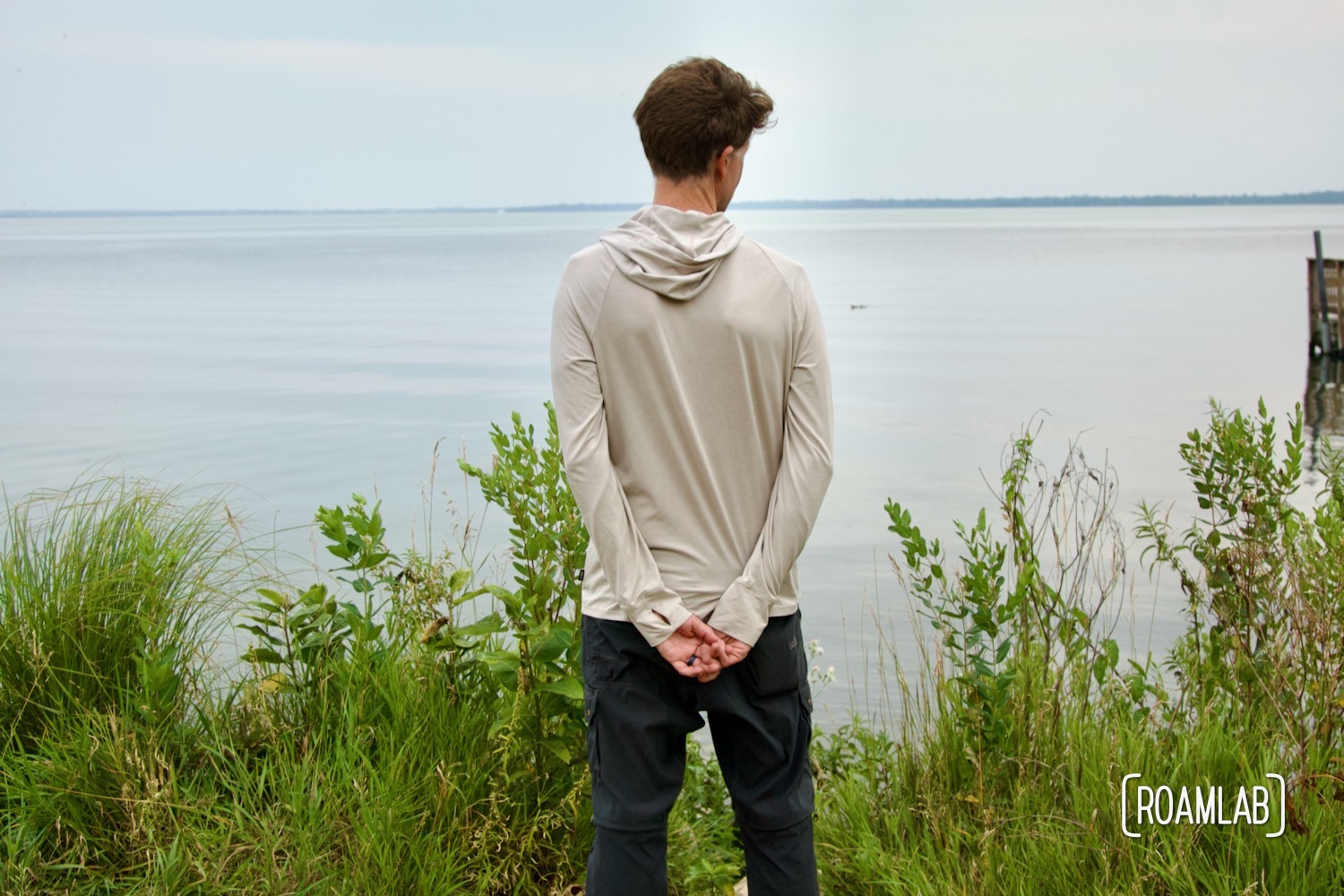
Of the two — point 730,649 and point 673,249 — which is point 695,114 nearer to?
point 673,249

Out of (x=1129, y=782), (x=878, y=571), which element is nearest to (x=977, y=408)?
(x=878, y=571)

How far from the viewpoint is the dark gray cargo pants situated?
277cm

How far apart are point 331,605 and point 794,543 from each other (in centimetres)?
202

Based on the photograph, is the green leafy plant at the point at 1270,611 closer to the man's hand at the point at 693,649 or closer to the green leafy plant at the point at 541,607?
the man's hand at the point at 693,649

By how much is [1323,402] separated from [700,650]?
70.6 ft

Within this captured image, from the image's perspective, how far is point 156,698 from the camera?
3807 mm

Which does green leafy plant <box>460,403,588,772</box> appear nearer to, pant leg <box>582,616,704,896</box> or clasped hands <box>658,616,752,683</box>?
pant leg <box>582,616,704,896</box>

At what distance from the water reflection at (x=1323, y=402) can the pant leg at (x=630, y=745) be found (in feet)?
48.8

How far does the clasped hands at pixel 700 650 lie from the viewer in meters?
2.68

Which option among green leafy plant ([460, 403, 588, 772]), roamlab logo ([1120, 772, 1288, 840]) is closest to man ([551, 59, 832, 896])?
green leafy plant ([460, 403, 588, 772])

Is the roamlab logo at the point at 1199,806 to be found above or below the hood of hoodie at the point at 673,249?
below

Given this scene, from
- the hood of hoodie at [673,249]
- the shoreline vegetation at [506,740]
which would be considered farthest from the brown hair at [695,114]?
the shoreline vegetation at [506,740]

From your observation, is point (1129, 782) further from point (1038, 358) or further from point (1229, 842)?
point (1038, 358)

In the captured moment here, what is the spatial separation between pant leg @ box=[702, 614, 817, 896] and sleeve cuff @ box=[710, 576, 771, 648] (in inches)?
3.5
